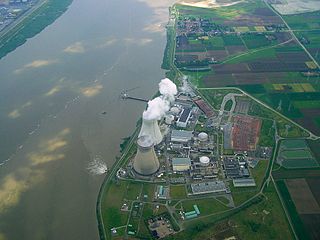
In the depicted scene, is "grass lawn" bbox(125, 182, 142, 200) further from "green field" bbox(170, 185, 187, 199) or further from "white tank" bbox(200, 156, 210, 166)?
"white tank" bbox(200, 156, 210, 166)

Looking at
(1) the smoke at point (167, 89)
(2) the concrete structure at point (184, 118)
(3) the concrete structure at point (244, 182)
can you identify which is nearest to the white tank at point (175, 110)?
(2) the concrete structure at point (184, 118)

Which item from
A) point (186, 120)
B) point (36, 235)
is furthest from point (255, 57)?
point (36, 235)

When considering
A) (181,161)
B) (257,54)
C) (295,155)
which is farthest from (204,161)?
(257,54)

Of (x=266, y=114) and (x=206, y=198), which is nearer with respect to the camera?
(x=206, y=198)

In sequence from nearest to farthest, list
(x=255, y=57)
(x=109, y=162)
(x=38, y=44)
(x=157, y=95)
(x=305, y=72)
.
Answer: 1. (x=109, y=162)
2. (x=157, y=95)
3. (x=305, y=72)
4. (x=255, y=57)
5. (x=38, y=44)

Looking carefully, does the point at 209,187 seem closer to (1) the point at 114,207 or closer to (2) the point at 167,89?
(1) the point at 114,207

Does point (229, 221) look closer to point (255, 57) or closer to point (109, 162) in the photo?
point (109, 162)

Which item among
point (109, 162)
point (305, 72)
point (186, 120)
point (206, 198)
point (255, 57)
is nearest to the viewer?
point (206, 198)
